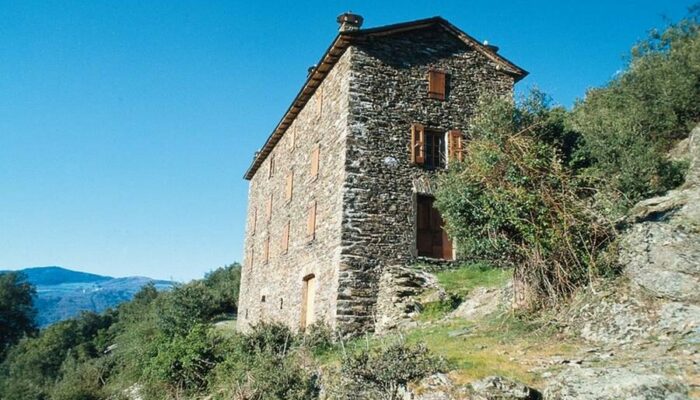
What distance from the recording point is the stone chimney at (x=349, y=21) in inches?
598

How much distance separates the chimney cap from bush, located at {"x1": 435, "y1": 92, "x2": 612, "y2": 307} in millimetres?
6327

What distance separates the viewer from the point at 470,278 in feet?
43.1

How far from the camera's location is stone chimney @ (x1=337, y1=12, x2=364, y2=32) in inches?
598

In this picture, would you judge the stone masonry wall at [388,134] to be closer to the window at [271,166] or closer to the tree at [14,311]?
the window at [271,166]

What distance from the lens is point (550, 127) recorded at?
12703 millimetres

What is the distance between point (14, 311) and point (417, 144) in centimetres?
5207

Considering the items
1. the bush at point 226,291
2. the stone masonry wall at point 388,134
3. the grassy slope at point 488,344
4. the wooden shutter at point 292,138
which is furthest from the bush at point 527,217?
the bush at point 226,291

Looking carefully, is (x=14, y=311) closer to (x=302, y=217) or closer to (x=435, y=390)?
(x=302, y=217)

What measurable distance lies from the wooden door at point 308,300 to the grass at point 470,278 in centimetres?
353

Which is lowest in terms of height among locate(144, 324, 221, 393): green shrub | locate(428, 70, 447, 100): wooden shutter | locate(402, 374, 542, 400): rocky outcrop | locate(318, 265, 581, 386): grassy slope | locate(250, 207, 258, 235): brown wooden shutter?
locate(144, 324, 221, 393): green shrub

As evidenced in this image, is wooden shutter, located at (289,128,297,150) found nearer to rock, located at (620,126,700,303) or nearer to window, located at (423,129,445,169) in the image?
window, located at (423,129,445,169)

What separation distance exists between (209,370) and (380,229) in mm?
5336

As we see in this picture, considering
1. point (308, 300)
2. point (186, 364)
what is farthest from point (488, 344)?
point (186, 364)

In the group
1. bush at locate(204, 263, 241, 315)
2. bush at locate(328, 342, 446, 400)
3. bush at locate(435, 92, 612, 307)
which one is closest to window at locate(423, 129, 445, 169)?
bush at locate(435, 92, 612, 307)
